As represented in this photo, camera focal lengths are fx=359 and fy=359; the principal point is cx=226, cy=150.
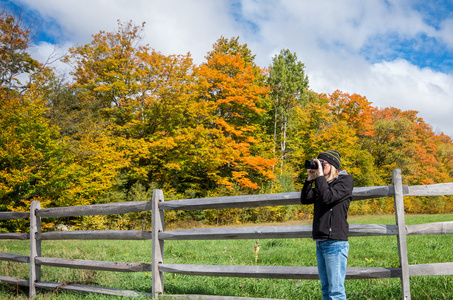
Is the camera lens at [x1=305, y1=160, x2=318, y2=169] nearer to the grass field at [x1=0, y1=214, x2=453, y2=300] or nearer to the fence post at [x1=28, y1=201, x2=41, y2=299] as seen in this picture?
the grass field at [x1=0, y1=214, x2=453, y2=300]

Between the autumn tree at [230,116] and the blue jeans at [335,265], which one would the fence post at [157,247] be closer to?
the blue jeans at [335,265]

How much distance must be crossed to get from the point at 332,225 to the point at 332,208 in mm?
165

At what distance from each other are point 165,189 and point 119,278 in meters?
18.7

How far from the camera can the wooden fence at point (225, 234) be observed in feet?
12.6

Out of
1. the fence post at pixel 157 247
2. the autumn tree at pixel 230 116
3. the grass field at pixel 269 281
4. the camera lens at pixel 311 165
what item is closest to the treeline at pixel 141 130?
the autumn tree at pixel 230 116

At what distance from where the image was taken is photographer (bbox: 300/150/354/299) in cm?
333

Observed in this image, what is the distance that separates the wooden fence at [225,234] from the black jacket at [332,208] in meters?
0.60

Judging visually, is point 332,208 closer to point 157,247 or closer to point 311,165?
point 311,165

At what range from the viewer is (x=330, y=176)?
3605 millimetres

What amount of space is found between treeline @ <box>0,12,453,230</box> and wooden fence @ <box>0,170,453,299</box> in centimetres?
1351

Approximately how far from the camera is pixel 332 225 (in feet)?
11.0

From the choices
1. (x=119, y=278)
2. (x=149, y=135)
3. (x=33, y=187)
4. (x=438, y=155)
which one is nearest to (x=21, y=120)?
(x=33, y=187)

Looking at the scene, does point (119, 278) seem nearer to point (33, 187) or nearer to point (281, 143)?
point (33, 187)

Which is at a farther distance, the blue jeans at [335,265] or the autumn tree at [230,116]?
the autumn tree at [230,116]
